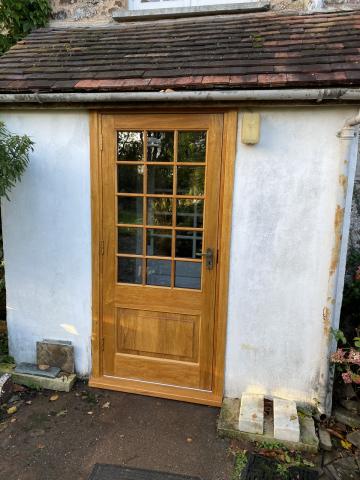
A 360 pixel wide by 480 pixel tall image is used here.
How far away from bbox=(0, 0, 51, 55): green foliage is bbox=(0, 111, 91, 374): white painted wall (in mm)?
2077

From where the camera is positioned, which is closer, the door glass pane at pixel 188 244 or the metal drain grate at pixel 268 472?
the metal drain grate at pixel 268 472

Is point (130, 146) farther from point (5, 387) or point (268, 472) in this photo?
point (268, 472)

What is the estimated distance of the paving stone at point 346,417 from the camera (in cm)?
331

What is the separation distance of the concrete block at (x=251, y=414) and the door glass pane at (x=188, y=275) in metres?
1.19

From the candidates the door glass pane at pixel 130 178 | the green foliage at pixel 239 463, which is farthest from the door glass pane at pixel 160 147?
the green foliage at pixel 239 463

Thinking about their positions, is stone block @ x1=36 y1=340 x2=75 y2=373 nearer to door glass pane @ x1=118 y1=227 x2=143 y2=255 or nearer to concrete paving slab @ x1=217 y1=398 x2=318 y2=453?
door glass pane @ x1=118 y1=227 x2=143 y2=255

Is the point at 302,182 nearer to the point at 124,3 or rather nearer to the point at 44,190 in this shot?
the point at 44,190

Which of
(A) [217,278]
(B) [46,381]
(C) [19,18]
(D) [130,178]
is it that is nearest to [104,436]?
(B) [46,381]

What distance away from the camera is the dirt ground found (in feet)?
9.39

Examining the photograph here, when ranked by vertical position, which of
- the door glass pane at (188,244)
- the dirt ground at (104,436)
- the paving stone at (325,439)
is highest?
the door glass pane at (188,244)

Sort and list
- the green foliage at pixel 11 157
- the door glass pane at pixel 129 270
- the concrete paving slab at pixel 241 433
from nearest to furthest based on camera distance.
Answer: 1. the concrete paving slab at pixel 241 433
2. the green foliage at pixel 11 157
3. the door glass pane at pixel 129 270

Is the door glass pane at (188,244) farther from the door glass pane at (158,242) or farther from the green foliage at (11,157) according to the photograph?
the green foliage at (11,157)

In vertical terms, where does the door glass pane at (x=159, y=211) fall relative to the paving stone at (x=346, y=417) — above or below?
above

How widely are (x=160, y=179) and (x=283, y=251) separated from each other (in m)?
1.40
